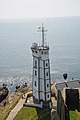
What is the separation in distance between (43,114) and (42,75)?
7.21m

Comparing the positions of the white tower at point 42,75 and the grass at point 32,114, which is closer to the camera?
the grass at point 32,114

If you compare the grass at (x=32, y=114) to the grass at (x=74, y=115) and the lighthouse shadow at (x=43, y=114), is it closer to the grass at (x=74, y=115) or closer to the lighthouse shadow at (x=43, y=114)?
the lighthouse shadow at (x=43, y=114)

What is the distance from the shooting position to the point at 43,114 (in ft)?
155

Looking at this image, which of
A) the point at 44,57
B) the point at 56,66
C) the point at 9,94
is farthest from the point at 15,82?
the point at 44,57

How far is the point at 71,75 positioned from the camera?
100 m

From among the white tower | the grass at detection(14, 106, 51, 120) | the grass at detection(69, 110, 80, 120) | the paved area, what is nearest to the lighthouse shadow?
the grass at detection(14, 106, 51, 120)

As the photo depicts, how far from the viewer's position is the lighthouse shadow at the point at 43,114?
45.7 metres

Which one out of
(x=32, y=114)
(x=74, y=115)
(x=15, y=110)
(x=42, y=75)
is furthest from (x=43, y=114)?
(x=74, y=115)

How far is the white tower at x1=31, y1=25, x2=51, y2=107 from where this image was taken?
49.5 metres

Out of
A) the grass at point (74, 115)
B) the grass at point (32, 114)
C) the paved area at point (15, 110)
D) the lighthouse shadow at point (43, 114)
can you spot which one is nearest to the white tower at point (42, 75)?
the lighthouse shadow at point (43, 114)

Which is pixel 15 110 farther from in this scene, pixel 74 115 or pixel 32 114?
pixel 74 115

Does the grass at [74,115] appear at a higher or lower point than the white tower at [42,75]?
lower

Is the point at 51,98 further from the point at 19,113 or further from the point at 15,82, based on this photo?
the point at 15,82

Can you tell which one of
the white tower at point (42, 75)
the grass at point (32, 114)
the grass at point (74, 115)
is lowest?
the grass at point (32, 114)
